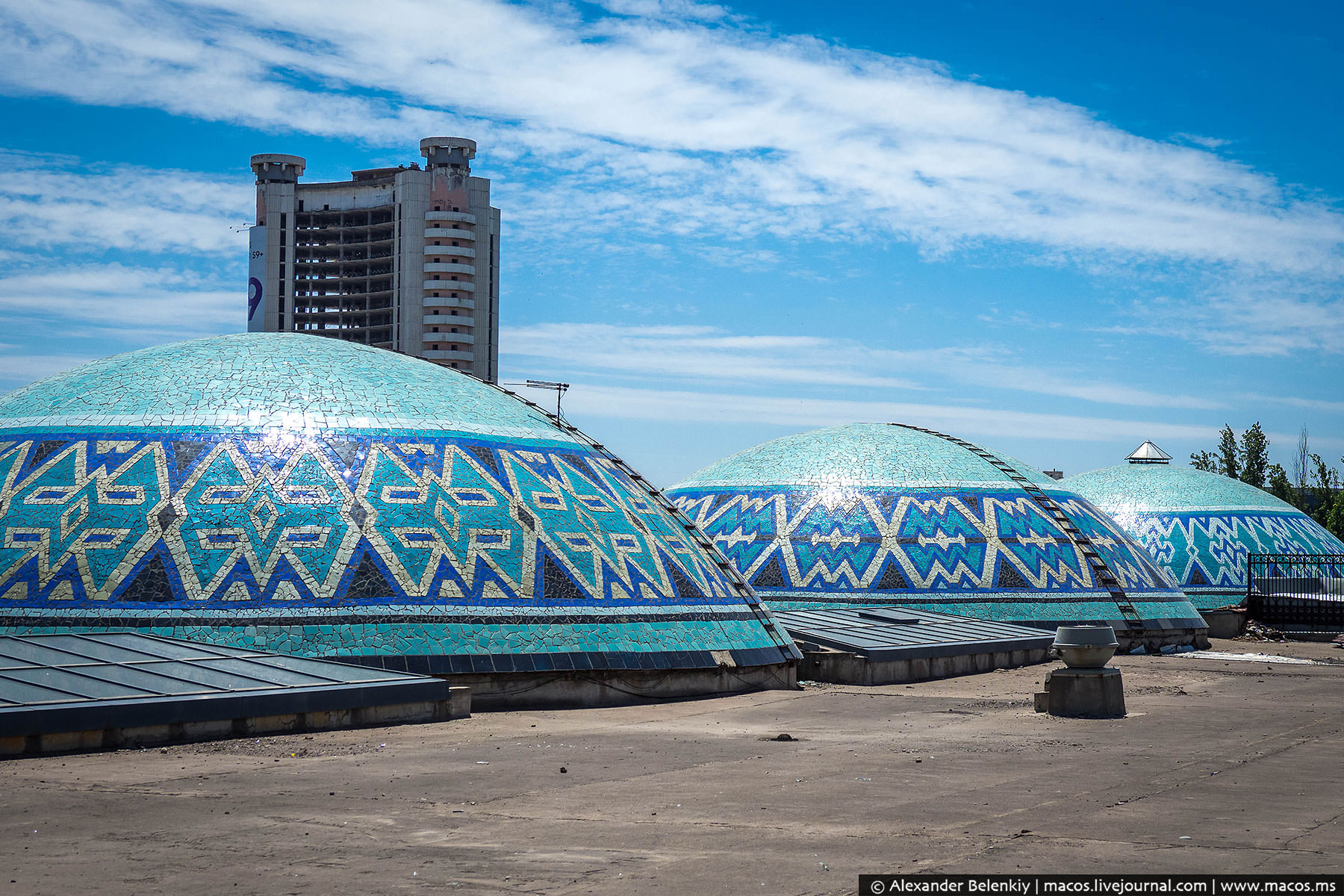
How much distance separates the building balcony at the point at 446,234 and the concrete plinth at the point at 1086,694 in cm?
10835

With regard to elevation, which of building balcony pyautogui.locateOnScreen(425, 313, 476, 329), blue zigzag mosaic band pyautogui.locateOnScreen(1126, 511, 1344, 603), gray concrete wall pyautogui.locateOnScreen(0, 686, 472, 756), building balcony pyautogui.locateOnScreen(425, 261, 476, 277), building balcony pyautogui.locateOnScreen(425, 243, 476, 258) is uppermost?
building balcony pyautogui.locateOnScreen(425, 243, 476, 258)

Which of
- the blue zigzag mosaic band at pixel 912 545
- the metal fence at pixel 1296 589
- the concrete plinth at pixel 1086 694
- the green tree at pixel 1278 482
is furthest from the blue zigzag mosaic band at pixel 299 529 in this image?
the green tree at pixel 1278 482

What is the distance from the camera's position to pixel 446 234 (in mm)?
122438

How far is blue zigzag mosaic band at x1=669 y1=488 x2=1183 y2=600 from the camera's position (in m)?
36.2

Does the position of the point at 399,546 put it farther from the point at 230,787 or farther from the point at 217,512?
the point at 230,787

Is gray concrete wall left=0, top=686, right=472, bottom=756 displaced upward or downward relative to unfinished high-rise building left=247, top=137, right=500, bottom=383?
downward

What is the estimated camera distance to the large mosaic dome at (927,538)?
3603 centimetres

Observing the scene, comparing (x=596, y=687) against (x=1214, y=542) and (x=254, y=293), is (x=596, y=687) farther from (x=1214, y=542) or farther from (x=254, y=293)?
(x=254, y=293)

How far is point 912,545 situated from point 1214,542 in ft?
69.5

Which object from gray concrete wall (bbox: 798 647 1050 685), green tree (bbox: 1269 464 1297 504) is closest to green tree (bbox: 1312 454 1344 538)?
green tree (bbox: 1269 464 1297 504)

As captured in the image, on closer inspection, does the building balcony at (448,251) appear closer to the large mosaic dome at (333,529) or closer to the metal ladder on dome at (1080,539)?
the metal ladder on dome at (1080,539)

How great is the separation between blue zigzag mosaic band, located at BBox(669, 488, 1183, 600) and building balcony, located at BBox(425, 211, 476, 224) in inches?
3471

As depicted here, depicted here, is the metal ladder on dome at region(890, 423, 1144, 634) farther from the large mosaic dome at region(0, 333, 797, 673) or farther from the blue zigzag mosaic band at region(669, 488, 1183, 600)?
the large mosaic dome at region(0, 333, 797, 673)

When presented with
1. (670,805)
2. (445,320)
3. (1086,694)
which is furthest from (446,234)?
(670,805)
